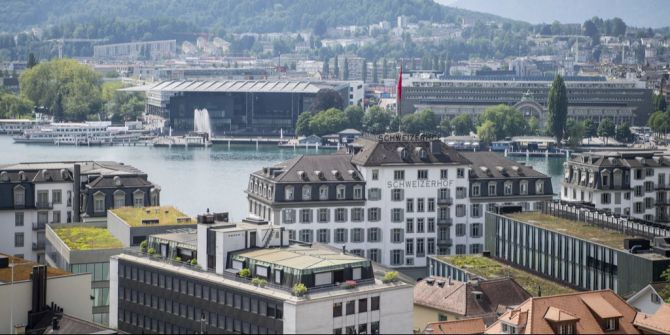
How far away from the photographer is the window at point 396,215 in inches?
1758

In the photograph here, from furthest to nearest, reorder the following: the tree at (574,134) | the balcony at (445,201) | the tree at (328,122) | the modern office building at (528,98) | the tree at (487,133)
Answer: the modern office building at (528,98), the tree at (328,122), the tree at (487,133), the tree at (574,134), the balcony at (445,201)

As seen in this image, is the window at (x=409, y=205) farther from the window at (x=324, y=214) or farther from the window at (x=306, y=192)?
the window at (x=306, y=192)

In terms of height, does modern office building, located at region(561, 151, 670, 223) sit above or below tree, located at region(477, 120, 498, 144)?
above

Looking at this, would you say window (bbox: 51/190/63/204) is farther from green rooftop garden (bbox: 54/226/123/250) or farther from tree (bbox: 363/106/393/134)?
tree (bbox: 363/106/393/134)

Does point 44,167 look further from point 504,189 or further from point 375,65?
point 375,65

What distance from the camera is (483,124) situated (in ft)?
383

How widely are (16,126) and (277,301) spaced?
9796 centimetres

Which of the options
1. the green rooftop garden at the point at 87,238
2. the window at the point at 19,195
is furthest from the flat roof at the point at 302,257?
the window at the point at 19,195

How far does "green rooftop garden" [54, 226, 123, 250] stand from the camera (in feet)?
119

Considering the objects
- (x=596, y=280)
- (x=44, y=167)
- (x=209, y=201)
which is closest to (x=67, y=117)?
(x=209, y=201)

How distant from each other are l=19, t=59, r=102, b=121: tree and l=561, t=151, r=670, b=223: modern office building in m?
87.1

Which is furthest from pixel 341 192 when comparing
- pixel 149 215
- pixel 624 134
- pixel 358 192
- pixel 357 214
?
pixel 624 134

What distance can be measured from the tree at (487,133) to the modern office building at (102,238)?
2930 inches

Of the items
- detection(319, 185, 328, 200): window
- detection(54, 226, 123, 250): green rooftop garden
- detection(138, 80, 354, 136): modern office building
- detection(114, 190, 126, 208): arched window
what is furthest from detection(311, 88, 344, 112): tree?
detection(54, 226, 123, 250): green rooftop garden
